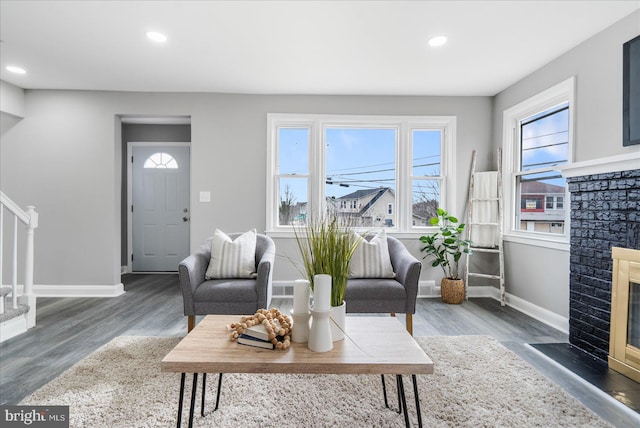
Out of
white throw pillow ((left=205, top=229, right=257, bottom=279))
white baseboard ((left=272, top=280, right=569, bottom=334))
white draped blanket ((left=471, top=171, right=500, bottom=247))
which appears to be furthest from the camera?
white draped blanket ((left=471, top=171, right=500, bottom=247))

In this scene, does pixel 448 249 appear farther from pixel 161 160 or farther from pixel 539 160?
pixel 161 160

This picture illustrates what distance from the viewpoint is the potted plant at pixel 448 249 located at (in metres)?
3.89

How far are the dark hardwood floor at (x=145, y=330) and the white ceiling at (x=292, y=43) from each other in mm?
2456

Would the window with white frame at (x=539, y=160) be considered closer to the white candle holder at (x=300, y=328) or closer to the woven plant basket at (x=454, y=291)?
the woven plant basket at (x=454, y=291)

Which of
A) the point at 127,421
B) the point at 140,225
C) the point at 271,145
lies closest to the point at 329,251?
the point at 127,421

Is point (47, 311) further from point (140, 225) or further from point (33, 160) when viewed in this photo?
point (140, 225)

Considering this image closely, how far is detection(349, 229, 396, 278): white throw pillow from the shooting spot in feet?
9.64

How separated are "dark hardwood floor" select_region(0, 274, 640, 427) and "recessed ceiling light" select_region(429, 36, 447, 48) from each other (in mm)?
2449

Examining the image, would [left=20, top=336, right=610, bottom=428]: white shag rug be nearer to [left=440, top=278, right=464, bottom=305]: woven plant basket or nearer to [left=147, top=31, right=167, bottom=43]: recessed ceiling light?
[left=440, top=278, right=464, bottom=305]: woven plant basket

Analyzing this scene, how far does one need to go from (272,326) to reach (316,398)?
2.23ft

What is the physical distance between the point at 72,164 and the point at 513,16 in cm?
475

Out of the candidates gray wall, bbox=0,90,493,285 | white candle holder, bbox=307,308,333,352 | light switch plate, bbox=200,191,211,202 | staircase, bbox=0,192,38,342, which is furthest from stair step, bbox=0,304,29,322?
white candle holder, bbox=307,308,333,352

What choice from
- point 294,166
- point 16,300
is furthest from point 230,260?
point 16,300

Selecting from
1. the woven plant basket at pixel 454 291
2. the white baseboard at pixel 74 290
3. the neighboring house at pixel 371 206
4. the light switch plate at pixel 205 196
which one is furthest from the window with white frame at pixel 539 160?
the white baseboard at pixel 74 290
